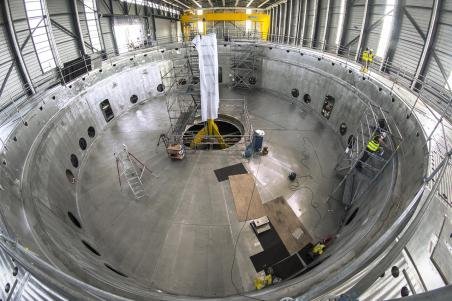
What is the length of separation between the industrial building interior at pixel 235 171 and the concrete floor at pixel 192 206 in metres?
0.05

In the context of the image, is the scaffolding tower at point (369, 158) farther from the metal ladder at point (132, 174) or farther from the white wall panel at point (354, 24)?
the white wall panel at point (354, 24)

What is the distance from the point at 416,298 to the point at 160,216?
8891 mm

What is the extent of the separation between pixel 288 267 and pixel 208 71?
9.77 m

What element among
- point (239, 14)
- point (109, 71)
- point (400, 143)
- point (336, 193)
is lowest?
point (336, 193)

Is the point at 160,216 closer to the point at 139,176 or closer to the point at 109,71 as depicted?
the point at 139,176

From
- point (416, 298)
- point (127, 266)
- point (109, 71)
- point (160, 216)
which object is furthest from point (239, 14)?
point (416, 298)

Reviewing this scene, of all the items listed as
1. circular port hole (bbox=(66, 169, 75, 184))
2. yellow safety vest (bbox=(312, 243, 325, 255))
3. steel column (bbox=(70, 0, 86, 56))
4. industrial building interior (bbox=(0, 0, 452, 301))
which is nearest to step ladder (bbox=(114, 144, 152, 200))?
industrial building interior (bbox=(0, 0, 452, 301))

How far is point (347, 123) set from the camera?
13.0 m

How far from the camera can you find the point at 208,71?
40.5 feet

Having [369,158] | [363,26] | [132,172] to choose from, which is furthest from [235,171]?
[363,26]

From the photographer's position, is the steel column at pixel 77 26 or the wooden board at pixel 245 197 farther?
the steel column at pixel 77 26

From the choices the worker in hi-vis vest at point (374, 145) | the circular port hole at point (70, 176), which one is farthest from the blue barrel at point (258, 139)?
the circular port hole at point (70, 176)

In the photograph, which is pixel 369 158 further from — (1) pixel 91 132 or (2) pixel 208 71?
(1) pixel 91 132

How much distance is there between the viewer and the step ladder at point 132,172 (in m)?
10.5
